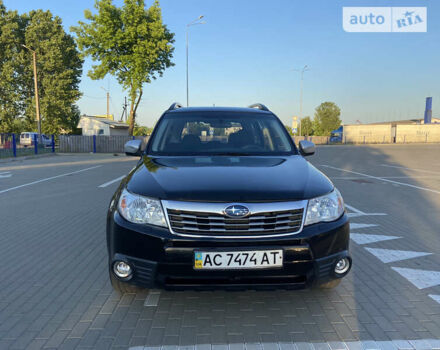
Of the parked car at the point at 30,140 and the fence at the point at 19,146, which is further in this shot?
the parked car at the point at 30,140

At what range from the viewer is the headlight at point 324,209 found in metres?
2.53

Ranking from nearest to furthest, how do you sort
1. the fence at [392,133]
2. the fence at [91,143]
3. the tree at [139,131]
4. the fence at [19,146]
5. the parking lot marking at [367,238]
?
1. the parking lot marking at [367,238]
2. the fence at [19,146]
3. the fence at [91,143]
4. the fence at [392,133]
5. the tree at [139,131]

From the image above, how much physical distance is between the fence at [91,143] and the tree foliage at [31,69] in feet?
21.9

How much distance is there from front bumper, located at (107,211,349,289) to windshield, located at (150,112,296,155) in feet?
4.27

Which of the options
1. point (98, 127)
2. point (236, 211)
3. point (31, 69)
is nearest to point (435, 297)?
point (236, 211)

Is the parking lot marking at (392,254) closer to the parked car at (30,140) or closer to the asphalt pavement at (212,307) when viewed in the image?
the asphalt pavement at (212,307)

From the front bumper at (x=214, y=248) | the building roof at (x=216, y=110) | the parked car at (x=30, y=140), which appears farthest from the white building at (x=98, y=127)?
the front bumper at (x=214, y=248)

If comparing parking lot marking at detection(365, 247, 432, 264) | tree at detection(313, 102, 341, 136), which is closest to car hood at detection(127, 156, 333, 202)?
parking lot marking at detection(365, 247, 432, 264)

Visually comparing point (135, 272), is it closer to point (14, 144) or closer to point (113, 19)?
point (14, 144)

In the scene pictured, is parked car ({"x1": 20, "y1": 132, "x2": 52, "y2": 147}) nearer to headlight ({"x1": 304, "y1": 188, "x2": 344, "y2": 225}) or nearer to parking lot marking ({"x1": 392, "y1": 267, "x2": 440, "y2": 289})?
parking lot marking ({"x1": 392, "y1": 267, "x2": 440, "y2": 289})

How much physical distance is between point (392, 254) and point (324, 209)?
2.08 m

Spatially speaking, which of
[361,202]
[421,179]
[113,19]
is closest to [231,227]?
[361,202]

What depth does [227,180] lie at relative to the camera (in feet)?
8.71

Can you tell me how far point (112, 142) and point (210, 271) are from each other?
3216cm
